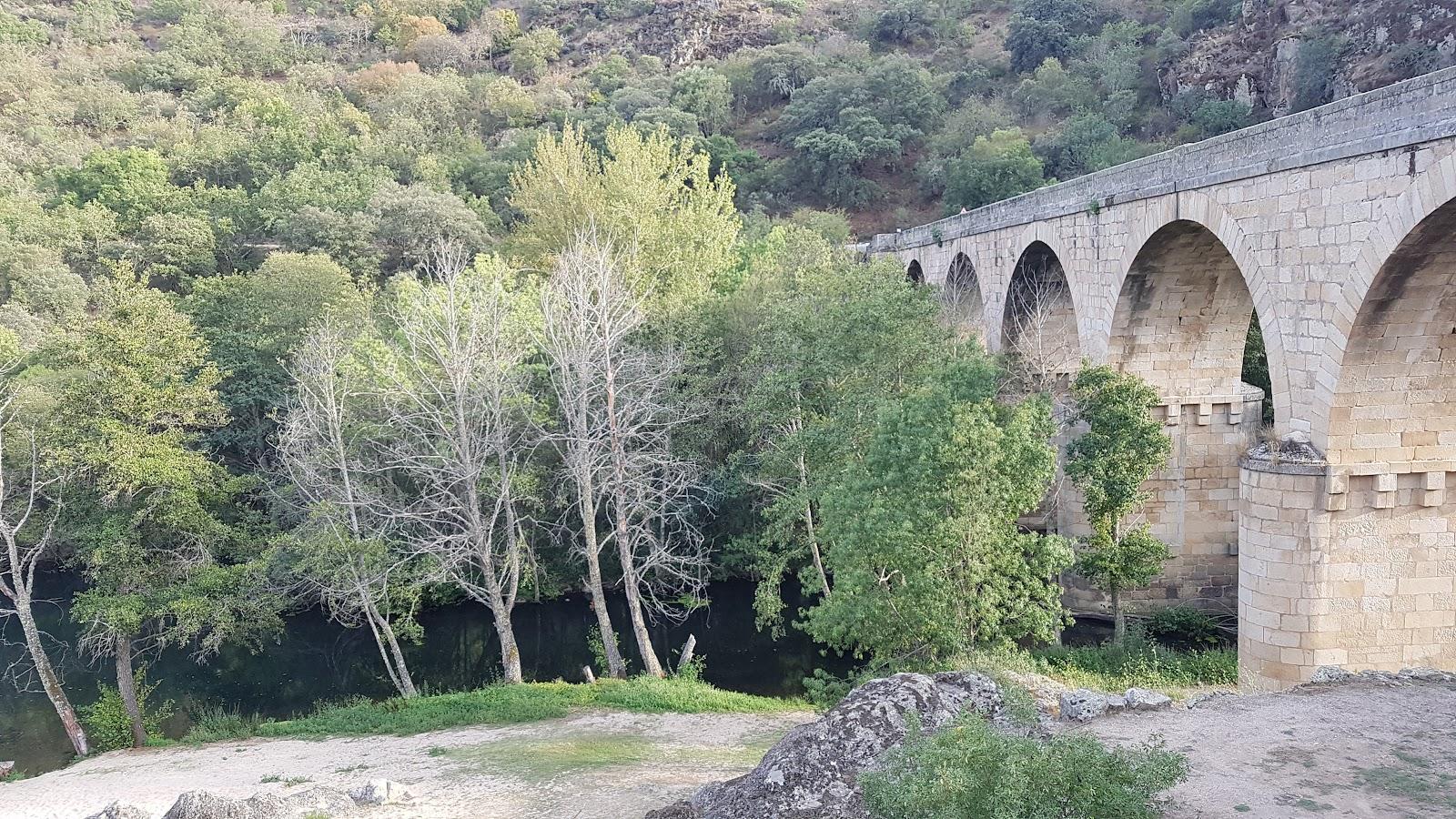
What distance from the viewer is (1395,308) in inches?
457

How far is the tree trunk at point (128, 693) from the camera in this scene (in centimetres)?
1700

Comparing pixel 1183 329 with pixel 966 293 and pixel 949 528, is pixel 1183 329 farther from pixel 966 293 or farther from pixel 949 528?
pixel 966 293

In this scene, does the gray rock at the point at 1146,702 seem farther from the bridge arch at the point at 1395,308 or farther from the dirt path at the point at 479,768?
the dirt path at the point at 479,768

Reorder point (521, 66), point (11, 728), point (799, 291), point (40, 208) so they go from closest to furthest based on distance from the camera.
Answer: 1. point (11, 728)
2. point (799, 291)
3. point (40, 208)
4. point (521, 66)

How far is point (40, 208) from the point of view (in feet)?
129

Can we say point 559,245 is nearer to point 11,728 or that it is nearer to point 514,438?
point 514,438

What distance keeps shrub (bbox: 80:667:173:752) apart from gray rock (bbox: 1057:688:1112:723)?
16.6 m

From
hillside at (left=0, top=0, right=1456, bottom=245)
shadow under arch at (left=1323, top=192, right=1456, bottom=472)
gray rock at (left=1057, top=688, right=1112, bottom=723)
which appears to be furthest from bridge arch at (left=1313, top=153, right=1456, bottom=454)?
hillside at (left=0, top=0, right=1456, bottom=245)

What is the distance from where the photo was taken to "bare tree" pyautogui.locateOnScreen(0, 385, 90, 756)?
16.1 meters

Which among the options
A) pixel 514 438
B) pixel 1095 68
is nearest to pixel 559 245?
pixel 514 438

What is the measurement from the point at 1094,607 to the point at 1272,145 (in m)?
10.7

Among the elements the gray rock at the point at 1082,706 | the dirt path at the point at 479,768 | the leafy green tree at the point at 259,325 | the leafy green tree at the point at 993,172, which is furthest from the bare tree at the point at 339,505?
the leafy green tree at the point at 993,172

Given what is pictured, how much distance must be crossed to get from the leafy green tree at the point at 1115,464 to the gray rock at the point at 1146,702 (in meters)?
6.40

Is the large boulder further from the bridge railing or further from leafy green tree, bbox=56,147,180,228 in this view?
leafy green tree, bbox=56,147,180,228
